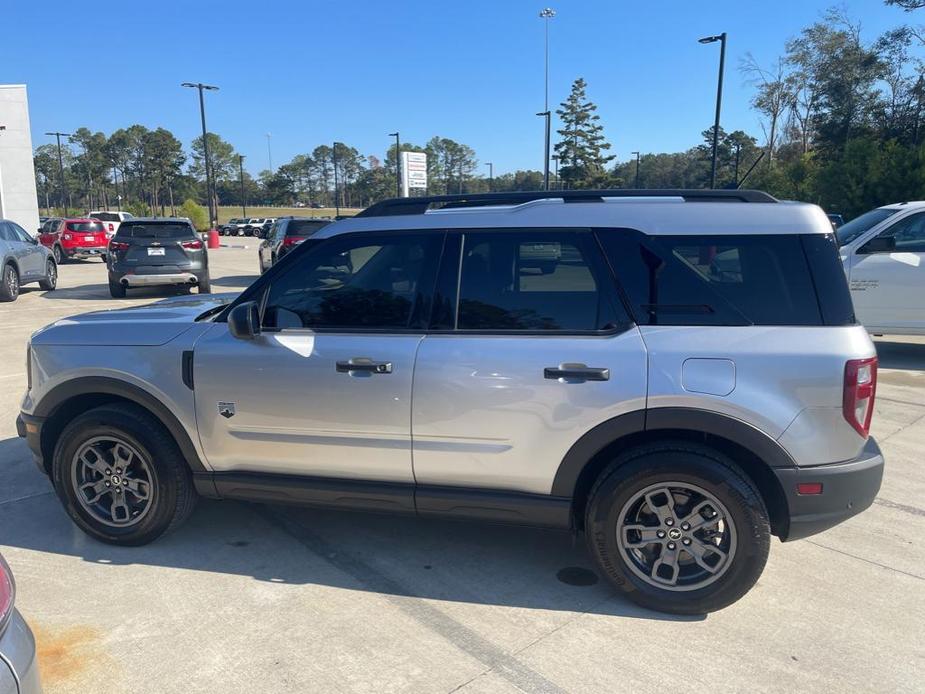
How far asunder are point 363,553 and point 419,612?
0.66 meters

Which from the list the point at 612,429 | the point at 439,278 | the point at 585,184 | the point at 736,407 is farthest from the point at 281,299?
the point at 585,184

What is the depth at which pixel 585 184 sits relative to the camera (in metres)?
74.1

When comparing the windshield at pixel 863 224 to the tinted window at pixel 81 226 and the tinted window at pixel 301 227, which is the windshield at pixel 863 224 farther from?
the tinted window at pixel 81 226

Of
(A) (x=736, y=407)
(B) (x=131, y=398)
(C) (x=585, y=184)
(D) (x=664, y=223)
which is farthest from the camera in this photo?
(C) (x=585, y=184)

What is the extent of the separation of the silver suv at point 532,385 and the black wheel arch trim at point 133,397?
1cm

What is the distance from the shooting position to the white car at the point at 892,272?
8117mm

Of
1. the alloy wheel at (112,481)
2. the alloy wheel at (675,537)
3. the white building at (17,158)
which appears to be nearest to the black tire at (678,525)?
the alloy wheel at (675,537)

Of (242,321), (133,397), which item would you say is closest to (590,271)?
(242,321)

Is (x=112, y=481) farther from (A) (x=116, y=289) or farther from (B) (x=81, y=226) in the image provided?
(B) (x=81, y=226)

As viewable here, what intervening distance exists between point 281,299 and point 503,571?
1.83 m

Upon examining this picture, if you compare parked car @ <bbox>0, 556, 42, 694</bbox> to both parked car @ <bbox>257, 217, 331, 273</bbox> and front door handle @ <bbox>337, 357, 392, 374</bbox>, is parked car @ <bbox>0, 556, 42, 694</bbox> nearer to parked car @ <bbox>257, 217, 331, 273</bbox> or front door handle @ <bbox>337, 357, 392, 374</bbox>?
front door handle @ <bbox>337, 357, 392, 374</bbox>

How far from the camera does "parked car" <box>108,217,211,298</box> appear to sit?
13875 millimetres

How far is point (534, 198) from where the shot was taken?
3.59 metres

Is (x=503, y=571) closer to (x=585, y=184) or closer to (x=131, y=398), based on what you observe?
(x=131, y=398)
